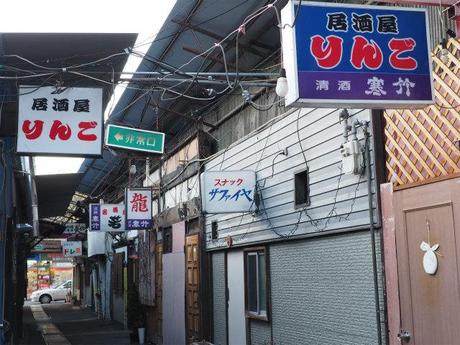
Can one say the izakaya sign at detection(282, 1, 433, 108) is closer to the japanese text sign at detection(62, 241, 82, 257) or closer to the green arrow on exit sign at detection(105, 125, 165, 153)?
the green arrow on exit sign at detection(105, 125, 165, 153)

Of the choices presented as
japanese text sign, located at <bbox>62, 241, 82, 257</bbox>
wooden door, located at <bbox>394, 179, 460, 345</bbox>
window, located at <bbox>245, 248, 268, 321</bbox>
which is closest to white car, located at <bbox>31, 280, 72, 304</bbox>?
japanese text sign, located at <bbox>62, 241, 82, 257</bbox>

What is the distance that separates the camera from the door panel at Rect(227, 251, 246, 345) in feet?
38.0

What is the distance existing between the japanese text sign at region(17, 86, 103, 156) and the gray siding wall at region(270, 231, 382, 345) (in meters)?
3.49

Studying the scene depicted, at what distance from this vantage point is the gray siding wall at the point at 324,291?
7.52 m

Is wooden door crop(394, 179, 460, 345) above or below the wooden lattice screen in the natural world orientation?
below

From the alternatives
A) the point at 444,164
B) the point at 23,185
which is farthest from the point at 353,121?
the point at 23,185

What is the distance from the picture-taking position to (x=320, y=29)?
17.7ft

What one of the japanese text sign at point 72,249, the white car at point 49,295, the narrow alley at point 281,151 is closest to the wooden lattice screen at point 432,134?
the narrow alley at point 281,151

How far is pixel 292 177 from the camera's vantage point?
9.65 metres

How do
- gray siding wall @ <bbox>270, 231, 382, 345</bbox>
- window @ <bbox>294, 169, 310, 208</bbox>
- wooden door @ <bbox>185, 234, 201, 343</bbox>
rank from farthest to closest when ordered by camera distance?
wooden door @ <bbox>185, 234, 201, 343</bbox> < window @ <bbox>294, 169, 310, 208</bbox> < gray siding wall @ <bbox>270, 231, 382, 345</bbox>

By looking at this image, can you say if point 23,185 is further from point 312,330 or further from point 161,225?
point 312,330

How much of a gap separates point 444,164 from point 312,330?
380cm

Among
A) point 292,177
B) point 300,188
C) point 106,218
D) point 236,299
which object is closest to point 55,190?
point 106,218

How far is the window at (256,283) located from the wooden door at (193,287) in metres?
2.75
